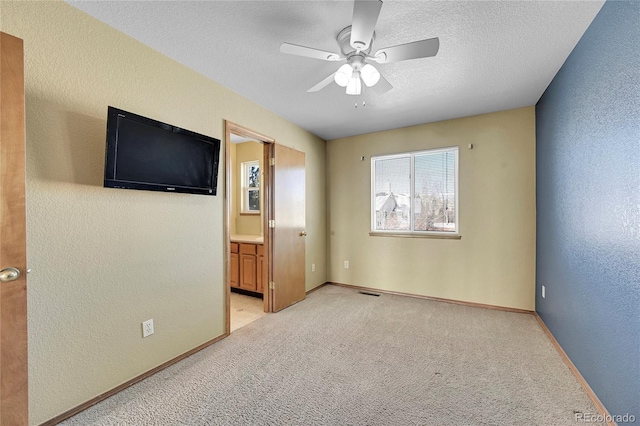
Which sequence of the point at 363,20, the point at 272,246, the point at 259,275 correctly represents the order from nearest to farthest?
→ the point at 363,20 < the point at 272,246 < the point at 259,275

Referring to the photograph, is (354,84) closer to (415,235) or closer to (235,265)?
(415,235)

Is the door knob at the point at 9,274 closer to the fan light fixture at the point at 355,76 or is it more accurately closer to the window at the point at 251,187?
the fan light fixture at the point at 355,76

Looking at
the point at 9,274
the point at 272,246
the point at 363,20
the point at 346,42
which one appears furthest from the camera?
the point at 272,246

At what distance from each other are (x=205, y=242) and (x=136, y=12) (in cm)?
180

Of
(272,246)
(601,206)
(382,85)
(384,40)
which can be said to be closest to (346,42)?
(384,40)

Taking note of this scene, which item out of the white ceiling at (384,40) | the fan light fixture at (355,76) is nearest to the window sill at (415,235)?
the white ceiling at (384,40)

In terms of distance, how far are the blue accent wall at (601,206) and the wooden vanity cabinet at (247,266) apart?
3326 mm

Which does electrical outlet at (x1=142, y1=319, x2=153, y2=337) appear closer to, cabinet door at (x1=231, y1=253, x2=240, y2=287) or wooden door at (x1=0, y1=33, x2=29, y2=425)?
wooden door at (x1=0, y1=33, x2=29, y2=425)

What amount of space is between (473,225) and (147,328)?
377 cm

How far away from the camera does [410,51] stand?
168 cm

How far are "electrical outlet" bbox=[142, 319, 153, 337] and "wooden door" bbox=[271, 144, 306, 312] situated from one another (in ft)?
4.99

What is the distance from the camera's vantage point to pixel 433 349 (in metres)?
2.48

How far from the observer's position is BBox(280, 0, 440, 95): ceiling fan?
1.39 meters

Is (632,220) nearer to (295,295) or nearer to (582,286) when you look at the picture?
(582,286)
